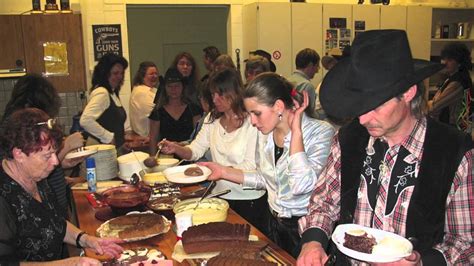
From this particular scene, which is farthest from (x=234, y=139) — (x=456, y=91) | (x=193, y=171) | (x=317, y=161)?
(x=456, y=91)

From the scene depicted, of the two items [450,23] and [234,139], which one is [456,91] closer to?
[450,23]

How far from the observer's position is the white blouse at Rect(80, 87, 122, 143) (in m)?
3.94

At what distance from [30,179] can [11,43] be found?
11.4 ft

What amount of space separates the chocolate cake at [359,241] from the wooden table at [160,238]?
43cm

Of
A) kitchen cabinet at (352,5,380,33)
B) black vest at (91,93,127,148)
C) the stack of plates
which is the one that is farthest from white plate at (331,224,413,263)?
kitchen cabinet at (352,5,380,33)

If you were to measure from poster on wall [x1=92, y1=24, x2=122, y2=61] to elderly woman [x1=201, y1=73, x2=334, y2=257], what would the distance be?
150 inches

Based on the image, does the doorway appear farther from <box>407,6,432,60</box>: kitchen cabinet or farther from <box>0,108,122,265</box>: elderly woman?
<box>0,108,122,265</box>: elderly woman

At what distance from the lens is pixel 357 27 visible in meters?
6.50

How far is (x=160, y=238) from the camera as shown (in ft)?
7.05

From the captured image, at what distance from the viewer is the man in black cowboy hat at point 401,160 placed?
137cm

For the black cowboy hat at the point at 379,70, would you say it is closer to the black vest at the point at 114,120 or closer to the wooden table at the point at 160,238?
the wooden table at the point at 160,238

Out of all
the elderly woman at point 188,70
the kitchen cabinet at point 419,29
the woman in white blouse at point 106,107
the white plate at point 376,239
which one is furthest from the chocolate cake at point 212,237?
the kitchen cabinet at point 419,29

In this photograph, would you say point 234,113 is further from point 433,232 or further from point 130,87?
point 130,87

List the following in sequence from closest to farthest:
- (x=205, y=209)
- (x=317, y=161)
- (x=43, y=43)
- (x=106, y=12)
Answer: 1. (x=317, y=161)
2. (x=205, y=209)
3. (x=43, y=43)
4. (x=106, y=12)
